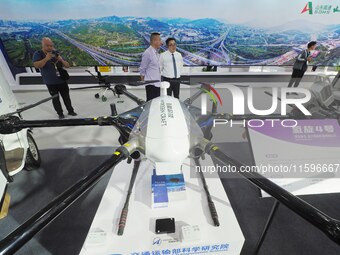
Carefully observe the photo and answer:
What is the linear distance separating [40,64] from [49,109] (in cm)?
179

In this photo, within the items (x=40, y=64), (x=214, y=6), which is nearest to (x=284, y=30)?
(x=214, y=6)

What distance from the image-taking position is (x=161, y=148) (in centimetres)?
87

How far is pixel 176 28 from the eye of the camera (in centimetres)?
598

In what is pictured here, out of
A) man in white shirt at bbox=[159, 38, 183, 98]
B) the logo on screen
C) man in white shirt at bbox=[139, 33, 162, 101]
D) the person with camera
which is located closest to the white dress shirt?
man in white shirt at bbox=[159, 38, 183, 98]

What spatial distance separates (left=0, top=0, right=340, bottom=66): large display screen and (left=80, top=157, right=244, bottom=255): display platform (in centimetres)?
556

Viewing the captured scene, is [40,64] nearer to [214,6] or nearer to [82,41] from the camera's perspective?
[82,41]

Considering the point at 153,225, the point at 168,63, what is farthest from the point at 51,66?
the point at 153,225

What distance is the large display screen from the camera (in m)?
5.60

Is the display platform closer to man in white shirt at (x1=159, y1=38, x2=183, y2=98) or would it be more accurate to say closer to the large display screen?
man in white shirt at (x1=159, y1=38, x2=183, y2=98)

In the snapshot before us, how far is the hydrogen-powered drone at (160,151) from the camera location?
54cm

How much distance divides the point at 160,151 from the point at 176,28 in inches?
239

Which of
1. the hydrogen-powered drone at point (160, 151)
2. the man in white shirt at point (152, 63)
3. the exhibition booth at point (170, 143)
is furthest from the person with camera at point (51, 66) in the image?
the hydrogen-powered drone at point (160, 151)

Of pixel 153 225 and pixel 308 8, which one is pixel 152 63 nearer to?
pixel 153 225

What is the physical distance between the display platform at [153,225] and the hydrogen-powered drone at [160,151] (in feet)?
0.25
